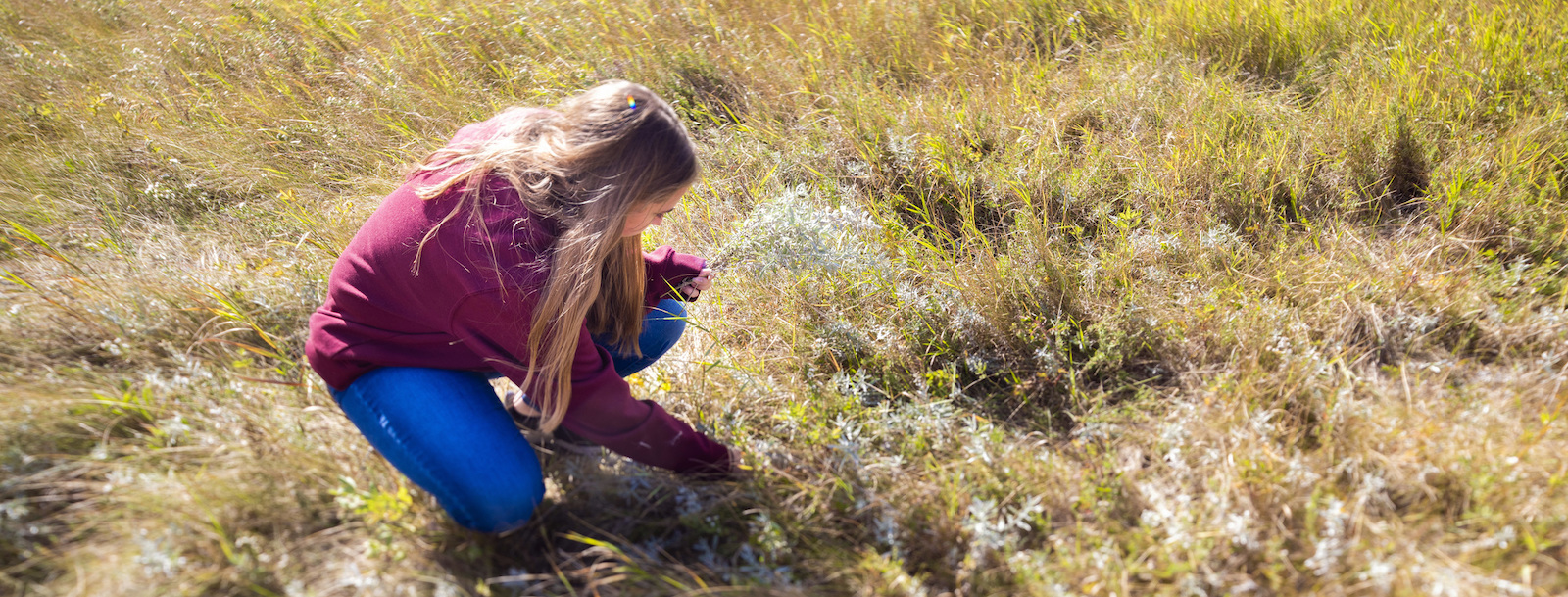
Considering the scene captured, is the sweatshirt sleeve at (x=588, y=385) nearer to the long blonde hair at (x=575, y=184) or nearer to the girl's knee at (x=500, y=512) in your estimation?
the long blonde hair at (x=575, y=184)

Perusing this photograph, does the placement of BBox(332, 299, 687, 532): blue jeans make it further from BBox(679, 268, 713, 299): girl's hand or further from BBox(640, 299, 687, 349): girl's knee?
BBox(679, 268, 713, 299): girl's hand

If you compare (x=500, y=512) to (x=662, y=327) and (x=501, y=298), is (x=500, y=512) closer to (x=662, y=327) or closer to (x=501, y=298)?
(x=501, y=298)

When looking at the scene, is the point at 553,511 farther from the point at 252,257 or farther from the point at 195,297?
the point at 252,257

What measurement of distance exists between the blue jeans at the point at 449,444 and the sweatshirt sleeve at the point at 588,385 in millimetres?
138

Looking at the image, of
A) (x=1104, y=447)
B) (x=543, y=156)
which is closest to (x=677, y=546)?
(x=543, y=156)

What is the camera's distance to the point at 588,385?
1809 mm

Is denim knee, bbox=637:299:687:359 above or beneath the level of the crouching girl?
beneath

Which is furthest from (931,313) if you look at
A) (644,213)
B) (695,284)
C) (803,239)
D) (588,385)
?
(588,385)

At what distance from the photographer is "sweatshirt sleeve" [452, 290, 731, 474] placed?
5.83ft

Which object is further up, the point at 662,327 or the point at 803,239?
the point at 803,239

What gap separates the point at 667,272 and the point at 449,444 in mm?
836

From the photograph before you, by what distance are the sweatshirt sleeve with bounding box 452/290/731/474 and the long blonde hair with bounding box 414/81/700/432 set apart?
0.04 m

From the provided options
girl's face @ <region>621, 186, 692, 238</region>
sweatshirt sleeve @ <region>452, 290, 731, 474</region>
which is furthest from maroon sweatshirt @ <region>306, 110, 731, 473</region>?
girl's face @ <region>621, 186, 692, 238</region>

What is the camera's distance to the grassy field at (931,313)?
5.74 ft
